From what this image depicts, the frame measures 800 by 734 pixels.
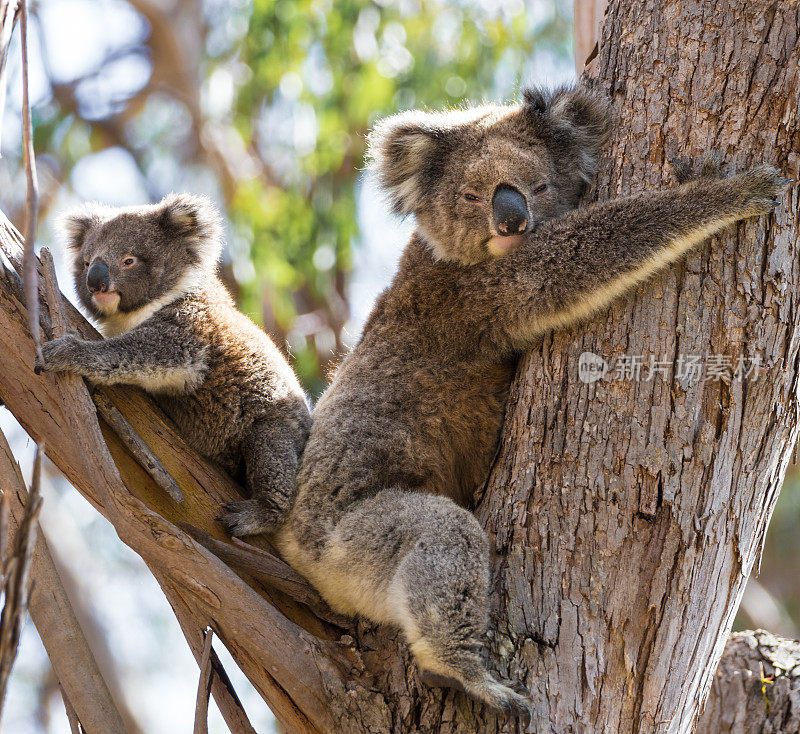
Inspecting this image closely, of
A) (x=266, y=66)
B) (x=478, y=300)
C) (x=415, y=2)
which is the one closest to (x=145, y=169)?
(x=266, y=66)

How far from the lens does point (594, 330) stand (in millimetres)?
2949

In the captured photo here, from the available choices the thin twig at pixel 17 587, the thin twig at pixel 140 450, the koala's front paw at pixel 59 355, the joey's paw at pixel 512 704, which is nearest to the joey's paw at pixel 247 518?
the thin twig at pixel 140 450

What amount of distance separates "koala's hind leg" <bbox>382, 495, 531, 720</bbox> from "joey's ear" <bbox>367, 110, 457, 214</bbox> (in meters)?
1.51

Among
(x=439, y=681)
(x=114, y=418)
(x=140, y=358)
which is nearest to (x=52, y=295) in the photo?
(x=140, y=358)

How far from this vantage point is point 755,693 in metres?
3.58

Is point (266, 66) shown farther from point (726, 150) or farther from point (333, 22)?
point (726, 150)

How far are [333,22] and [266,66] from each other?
73 centimetres

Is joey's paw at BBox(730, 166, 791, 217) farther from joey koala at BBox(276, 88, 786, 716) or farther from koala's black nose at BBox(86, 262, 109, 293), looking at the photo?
koala's black nose at BBox(86, 262, 109, 293)

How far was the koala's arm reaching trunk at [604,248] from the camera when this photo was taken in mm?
2812


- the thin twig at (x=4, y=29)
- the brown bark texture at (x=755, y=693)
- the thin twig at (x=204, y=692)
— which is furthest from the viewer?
the brown bark texture at (x=755, y=693)

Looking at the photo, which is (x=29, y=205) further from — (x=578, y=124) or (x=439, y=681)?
(x=578, y=124)

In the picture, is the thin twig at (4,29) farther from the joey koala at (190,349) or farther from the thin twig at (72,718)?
the thin twig at (72,718)

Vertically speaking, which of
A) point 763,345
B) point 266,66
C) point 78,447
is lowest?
point 78,447

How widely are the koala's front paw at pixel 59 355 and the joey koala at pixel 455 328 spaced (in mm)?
931
